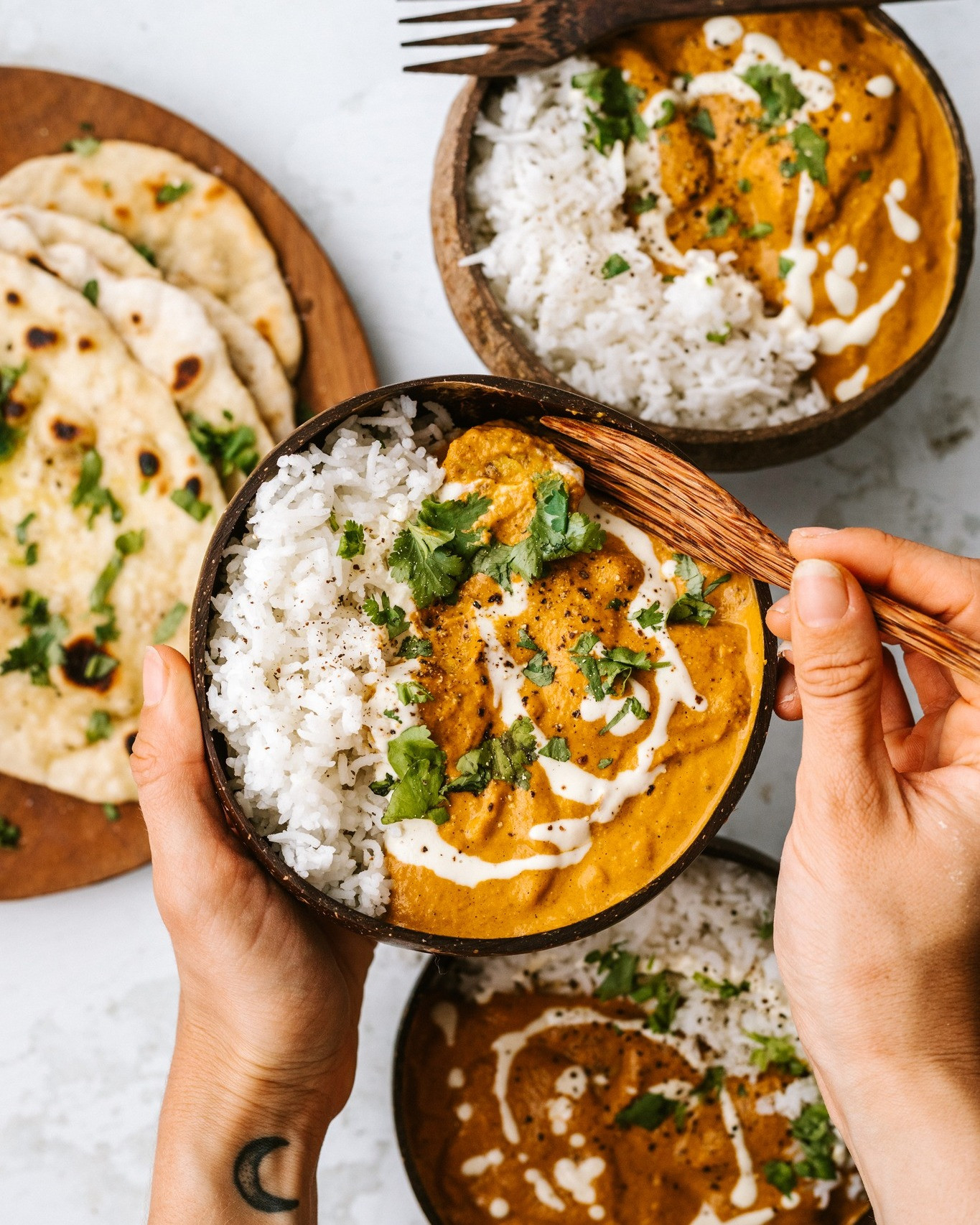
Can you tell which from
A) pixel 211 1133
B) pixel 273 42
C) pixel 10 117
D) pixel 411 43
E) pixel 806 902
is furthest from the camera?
pixel 273 42

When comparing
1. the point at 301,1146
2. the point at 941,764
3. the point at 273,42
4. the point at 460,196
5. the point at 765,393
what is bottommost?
the point at 301,1146

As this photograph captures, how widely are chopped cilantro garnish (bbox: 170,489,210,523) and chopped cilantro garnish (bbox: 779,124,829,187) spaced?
1617 millimetres

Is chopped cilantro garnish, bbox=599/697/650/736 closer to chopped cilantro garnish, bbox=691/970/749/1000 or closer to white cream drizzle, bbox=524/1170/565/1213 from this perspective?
chopped cilantro garnish, bbox=691/970/749/1000

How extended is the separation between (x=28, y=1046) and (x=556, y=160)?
8.79 ft

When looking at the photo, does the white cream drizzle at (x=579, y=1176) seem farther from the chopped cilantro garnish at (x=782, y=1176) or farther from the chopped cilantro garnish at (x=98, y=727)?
the chopped cilantro garnish at (x=98, y=727)

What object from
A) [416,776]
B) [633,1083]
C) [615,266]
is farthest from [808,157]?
[633,1083]

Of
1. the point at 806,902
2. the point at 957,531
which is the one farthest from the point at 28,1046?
the point at 957,531

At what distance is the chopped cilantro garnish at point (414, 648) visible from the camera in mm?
1922

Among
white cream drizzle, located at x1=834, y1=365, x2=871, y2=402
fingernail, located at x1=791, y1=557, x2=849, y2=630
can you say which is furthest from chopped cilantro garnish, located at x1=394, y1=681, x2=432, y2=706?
white cream drizzle, located at x1=834, y1=365, x2=871, y2=402

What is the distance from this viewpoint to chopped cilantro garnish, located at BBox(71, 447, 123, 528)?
105 inches

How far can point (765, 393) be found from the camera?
265 centimetres

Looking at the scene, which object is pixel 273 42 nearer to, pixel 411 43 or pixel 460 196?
pixel 411 43

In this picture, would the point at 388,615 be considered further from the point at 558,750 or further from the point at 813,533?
the point at 813,533

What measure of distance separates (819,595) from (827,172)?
1326 millimetres
